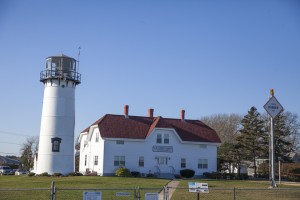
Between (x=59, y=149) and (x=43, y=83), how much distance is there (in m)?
7.31

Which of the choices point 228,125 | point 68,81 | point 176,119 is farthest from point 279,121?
point 68,81

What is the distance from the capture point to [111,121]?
45375 mm

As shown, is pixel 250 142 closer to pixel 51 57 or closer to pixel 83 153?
pixel 83 153

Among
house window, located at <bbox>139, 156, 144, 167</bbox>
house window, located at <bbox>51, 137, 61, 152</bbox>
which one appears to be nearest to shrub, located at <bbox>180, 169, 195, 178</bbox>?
house window, located at <bbox>139, 156, 144, 167</bbox>

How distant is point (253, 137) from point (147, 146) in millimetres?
15850

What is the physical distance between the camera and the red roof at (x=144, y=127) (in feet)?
145

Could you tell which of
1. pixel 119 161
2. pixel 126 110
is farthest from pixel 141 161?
pixel 126 110

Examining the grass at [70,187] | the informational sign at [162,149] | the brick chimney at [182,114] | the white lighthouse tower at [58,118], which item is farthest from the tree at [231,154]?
the grass at [70,187]

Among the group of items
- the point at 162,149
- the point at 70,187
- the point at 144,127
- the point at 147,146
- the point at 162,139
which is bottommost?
the point at 70,187

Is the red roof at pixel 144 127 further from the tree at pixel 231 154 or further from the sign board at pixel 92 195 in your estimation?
the sign board at pixel 92 195

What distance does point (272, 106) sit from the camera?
25.8 metres

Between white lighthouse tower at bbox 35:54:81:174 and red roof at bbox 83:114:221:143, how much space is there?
3.57 meters

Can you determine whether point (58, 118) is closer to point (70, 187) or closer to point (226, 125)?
point (70, 187)

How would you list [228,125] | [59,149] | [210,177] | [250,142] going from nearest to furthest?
[59,149]
[210,177]
[250,142]
[228,125]
